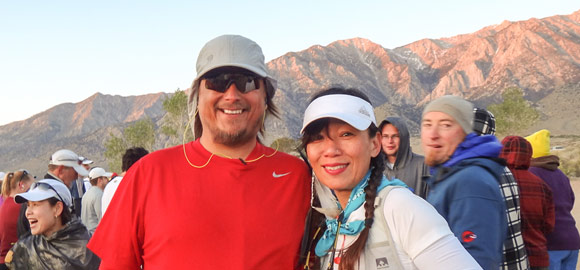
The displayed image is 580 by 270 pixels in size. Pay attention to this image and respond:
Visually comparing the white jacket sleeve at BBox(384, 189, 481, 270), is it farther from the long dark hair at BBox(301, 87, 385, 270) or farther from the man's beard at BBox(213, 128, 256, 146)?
the man's beard at BBox(213, 128, 256, 146)

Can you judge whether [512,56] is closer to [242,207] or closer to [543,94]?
[543,94]

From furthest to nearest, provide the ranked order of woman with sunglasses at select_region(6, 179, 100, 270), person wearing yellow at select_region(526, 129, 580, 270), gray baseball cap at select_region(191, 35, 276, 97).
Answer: person wearing yellow at select_region(526, 129, 580, 270)
woman with sunglasses at select_region(6, 179, 100, 270)
gray baseball cap at select_region(191, 35, 276, 97)

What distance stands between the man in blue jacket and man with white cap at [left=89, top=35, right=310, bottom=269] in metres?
0.98

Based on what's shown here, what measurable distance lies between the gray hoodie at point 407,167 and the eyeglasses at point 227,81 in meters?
Result: 3.28

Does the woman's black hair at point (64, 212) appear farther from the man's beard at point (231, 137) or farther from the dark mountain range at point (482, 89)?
the dark mountain range at point (482, 89)

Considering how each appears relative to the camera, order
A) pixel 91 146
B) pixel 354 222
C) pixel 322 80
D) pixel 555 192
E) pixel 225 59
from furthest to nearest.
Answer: pixel 322 80 → pixel 91 146 → pixel 555 192 → pixel 225 59 → pixel 354 222

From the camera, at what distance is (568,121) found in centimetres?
8225

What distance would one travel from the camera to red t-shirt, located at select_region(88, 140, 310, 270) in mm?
2100

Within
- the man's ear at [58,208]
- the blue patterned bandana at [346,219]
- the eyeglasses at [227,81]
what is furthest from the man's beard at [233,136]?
the man's ear at [58,208]

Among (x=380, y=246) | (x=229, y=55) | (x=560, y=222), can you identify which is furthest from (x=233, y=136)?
(x=560, y=222)

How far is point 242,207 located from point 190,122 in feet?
2.26

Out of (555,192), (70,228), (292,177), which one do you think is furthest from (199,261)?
(555,192)

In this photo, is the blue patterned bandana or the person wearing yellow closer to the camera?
the blue patterned bandana

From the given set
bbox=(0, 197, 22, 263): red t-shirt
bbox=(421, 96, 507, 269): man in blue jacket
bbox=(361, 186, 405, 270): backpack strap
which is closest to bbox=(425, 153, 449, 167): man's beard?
bbox=(421, 96, 507, 269): man in blue jacket
